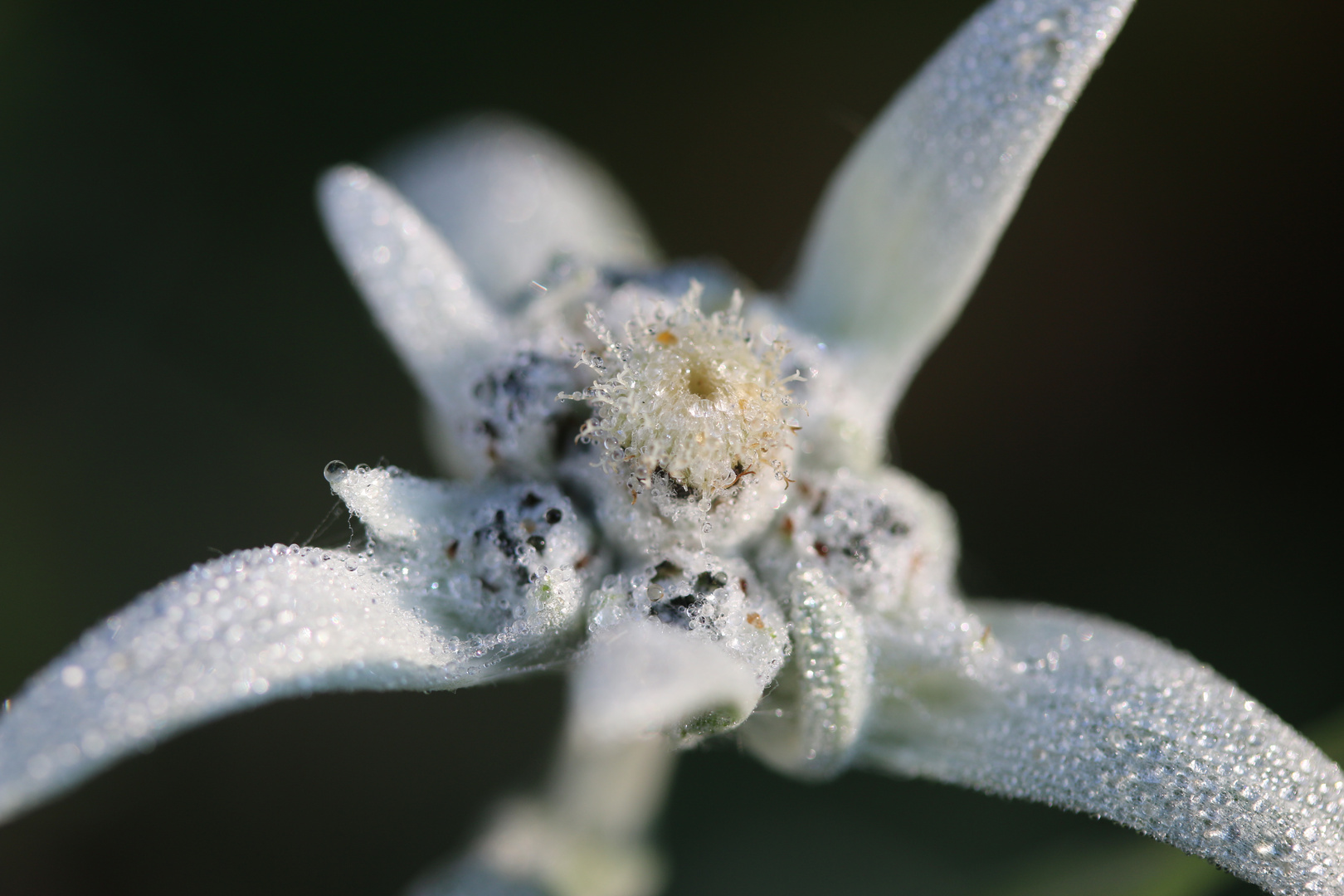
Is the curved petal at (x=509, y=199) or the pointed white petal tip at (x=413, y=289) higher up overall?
the curved petal at (x=509, y=199)

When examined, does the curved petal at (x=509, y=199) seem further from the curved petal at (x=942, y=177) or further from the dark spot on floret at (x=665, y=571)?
the dark spot on floret at (x=665, y=571)

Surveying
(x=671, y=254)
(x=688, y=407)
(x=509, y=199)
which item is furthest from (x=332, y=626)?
(x=671, y=254)

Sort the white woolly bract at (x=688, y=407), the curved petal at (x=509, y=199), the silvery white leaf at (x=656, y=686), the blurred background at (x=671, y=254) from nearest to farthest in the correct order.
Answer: the silvery white leaf at (x=656, y=686), the white woolly bract at (x=688, y=407), the curved petal at (x=509, y=199), the blurred background at (x=671, y=254)

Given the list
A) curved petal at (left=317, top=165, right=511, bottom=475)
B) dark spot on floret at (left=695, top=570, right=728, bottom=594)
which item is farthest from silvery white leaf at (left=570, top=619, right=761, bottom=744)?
curved petal at (left=317, top=165, right=511, bottom=475)

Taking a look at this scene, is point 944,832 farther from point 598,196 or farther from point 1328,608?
point 598,196

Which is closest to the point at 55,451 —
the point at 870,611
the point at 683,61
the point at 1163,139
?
the point at 683,61

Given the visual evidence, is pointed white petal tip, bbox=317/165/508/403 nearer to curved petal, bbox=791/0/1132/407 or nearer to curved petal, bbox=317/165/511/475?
curved petal, bbox=317/165/511/475

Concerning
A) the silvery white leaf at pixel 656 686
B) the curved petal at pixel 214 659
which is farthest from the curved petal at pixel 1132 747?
the curved petal at pixel 214 659
